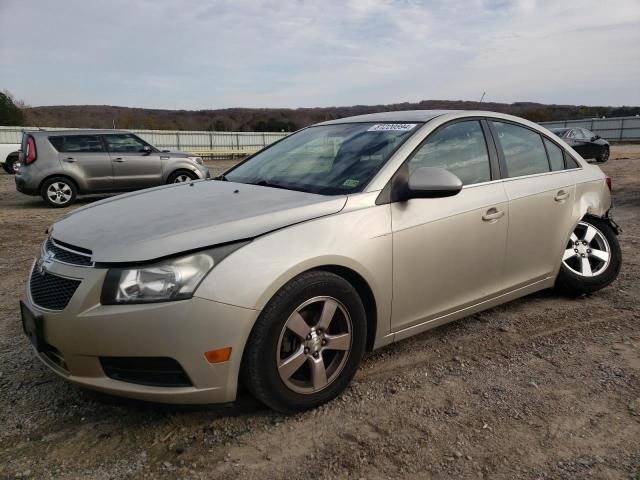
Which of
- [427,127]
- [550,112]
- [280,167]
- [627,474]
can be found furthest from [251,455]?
[550,112]

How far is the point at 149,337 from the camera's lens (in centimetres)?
221

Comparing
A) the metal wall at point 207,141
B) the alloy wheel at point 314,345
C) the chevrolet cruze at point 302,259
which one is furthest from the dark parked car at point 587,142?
the alloy wheel at point 314,345

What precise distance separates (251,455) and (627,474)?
5.24ft

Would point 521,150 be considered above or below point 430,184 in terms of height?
above

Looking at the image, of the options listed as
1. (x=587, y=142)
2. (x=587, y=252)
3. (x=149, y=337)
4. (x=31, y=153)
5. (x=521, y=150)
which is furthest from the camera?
(x=587, y=142)

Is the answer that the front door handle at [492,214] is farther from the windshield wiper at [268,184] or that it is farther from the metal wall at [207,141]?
the metal wall at [207,141]

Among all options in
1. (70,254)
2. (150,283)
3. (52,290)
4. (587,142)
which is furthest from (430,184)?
(587,142)

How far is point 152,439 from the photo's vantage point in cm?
243

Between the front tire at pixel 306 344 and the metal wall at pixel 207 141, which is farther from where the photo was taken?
the metal wall at pixel 207 141

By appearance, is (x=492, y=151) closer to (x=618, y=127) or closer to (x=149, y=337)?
(x=149, y=337)

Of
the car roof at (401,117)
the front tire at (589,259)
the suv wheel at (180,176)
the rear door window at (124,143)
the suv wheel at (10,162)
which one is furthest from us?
the suv wheel at (10,162)

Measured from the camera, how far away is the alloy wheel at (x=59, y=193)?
10297 mm

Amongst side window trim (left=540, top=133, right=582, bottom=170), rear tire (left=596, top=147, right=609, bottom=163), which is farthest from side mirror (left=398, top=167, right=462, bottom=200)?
rear tire (left=596, top=147, right=609, bottom=163)

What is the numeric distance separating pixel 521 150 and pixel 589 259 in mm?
1191
